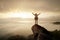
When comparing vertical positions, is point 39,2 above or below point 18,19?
above

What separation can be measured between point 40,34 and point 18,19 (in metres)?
1.11

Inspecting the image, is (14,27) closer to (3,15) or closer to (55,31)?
(3,15)

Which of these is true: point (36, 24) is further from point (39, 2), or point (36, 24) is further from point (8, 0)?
point (8, 0)

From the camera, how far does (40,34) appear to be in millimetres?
3564

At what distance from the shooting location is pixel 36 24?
4422 mm

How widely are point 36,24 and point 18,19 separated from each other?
1.50 ft

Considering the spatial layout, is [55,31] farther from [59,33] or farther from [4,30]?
[4,30]

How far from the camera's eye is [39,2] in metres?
4.41

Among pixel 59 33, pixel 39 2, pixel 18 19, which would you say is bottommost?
pixel 59 33

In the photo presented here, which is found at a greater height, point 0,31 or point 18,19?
point 18,19

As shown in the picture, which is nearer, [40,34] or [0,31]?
[40,34]

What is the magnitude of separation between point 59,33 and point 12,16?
119cm

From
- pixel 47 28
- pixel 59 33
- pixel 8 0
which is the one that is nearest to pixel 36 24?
pixel 47 28

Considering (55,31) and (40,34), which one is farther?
(55,31)
